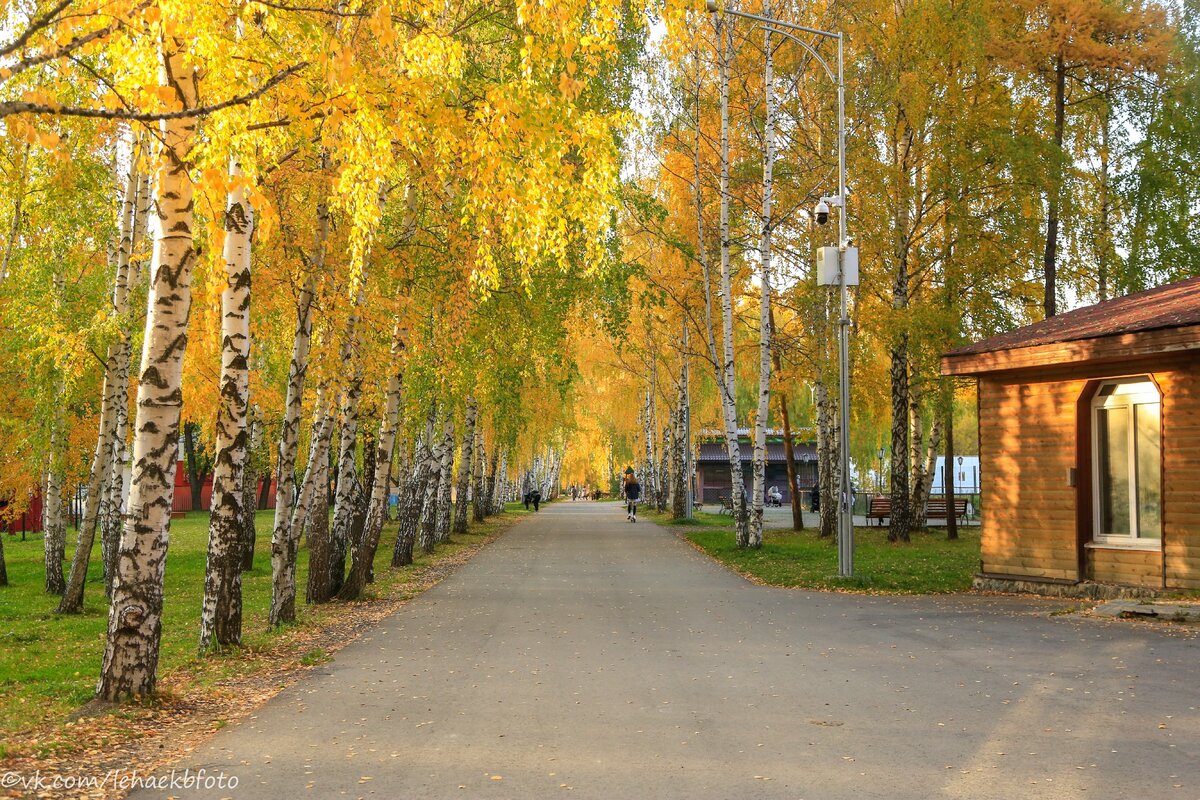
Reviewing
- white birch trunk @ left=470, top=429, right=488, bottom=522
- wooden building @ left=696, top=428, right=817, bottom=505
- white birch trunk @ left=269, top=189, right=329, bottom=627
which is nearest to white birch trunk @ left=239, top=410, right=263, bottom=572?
white birch trunk @ left=269, top=189, right=329, bottom=627

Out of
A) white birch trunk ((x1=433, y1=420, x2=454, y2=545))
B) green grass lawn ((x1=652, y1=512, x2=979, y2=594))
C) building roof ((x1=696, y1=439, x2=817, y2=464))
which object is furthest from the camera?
building roof ((x1=696, y1=439, x2=817, y2=464))

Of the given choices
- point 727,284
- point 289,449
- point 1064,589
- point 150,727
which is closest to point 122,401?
point 289,449

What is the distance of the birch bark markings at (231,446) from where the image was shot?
10.7m

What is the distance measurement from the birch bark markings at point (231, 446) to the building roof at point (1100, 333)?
10.7m

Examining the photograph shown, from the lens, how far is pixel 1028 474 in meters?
16.2

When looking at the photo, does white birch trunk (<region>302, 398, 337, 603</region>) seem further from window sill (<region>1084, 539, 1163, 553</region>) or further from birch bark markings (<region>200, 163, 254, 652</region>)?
window sill (<region>1084, 539, 1163, 553</region>)

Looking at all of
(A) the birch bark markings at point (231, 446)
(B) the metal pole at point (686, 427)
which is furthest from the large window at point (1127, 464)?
(B) the metal pole at point (686, 427)

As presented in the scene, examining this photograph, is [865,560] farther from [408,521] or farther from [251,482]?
[251,482]

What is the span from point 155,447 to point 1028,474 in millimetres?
12712

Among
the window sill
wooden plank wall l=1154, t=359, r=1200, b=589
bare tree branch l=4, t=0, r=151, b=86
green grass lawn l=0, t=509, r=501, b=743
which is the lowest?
green grass lawn l=0, t=509, r=501, b=743

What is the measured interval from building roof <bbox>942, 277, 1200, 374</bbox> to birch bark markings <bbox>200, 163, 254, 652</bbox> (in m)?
10.7

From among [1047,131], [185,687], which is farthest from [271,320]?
[1047,131]

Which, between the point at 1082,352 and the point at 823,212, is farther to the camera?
the point at 823,212

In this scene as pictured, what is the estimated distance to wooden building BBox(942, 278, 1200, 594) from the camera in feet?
45.3
